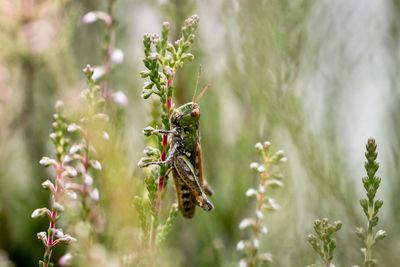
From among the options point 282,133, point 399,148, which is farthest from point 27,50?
point 399,148

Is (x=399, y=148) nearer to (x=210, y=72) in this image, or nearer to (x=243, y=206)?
(x=243, y=206)

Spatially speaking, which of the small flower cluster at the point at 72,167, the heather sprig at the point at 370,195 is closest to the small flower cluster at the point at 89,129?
the small flower cluster at the point at 72,167

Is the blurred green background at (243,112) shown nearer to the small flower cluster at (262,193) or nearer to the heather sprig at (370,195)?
the small flower cluster at (262,193)

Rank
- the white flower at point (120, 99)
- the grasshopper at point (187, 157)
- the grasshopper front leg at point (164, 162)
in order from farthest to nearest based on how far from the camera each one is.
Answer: the white flower at point (120, 99) < the grasshopper at point (187, 157) < the grasshopper front leg at point (164, 162)

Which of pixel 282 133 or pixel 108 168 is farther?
pixel 282 133

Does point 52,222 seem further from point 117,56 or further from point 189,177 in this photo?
point 117,56

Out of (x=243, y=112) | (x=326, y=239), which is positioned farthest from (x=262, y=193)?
(x=243, y=112)

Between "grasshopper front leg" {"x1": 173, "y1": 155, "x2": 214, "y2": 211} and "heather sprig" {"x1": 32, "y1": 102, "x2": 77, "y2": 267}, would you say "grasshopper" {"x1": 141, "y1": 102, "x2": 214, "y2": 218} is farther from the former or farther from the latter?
"heather sprig" {"x1": 32, "y1": 102, "x2": 77, "y2": 267}

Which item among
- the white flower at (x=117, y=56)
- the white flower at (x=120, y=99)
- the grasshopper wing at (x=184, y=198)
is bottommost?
the grasshopper wing at (x=184, y=198)
